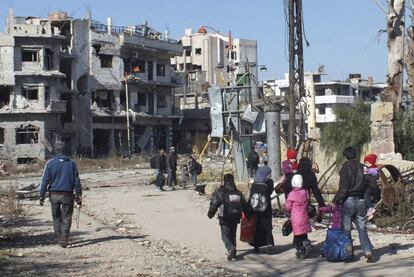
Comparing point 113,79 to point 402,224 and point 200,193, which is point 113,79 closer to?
point 200,193

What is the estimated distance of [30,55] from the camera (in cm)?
5588

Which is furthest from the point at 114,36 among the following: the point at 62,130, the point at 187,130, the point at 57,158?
the point at 57,158

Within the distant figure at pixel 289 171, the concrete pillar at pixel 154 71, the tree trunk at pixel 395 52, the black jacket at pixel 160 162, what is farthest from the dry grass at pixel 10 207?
the concrete pillar at pixel 154 71

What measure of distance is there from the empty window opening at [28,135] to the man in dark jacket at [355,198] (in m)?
48.8

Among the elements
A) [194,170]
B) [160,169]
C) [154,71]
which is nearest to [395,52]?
[160,169]

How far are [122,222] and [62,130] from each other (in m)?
43.9

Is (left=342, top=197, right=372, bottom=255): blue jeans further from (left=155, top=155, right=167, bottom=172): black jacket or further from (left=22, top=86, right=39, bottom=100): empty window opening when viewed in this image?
(left=22, top=86, right=39, bottom=100): empty window opening

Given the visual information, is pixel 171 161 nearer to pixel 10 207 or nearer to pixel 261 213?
pixel 10 207

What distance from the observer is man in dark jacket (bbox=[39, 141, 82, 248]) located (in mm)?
11414

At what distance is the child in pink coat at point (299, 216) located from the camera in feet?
33.0

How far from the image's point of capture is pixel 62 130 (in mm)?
58312

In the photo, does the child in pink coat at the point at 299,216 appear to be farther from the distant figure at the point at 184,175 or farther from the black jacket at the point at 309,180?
the distant figure at the point at 184,175

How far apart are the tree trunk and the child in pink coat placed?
12.1 meters

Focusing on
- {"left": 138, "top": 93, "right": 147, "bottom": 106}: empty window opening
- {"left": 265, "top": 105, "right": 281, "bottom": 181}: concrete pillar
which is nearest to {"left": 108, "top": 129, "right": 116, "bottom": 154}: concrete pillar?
{"left": 138, "top": 93, "right": 147, "bottom": 106}: empty window opening
